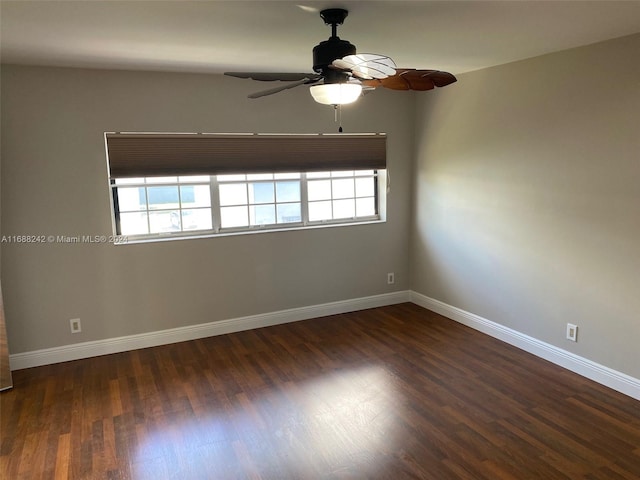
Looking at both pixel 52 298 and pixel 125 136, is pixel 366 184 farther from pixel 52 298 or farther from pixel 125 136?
pixel 52 298

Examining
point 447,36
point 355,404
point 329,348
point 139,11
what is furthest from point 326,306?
point 139,11

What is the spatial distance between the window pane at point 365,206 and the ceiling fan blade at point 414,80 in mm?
2658

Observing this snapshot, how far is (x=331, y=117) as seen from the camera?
452cm

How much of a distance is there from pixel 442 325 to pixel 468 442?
6.30 feet

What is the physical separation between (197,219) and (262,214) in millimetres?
633

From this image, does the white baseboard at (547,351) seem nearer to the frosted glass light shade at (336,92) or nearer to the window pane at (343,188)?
the window pane at (343,188)

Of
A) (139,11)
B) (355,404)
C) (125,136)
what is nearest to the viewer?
(139,11)

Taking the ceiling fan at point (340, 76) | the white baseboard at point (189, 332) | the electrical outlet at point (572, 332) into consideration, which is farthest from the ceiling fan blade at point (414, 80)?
the white baseboard at point (189, 332)

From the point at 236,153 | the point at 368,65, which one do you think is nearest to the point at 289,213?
the point at 236,153

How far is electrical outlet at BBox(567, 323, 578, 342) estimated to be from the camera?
3436 millimetres

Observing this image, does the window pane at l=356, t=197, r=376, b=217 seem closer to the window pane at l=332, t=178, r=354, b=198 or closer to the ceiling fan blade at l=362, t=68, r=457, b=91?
the window pane at l=332, t=178, r=354, b=198

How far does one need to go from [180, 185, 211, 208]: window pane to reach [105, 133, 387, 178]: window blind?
21cm

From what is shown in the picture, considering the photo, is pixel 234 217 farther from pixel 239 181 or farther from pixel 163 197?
pixel 163 197

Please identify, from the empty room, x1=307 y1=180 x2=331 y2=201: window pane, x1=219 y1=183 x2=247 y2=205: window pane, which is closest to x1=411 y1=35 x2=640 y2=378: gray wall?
the empty room
